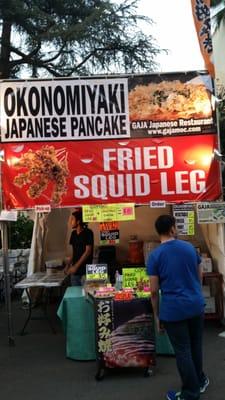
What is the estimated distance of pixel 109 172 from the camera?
22.4 ft

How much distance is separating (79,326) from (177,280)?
2004mm

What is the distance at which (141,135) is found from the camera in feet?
22.4

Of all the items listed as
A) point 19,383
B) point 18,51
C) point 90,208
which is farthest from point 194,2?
point 18,51

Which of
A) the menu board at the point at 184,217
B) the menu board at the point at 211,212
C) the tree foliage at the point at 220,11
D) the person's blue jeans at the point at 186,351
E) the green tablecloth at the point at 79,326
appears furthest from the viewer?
the tree foliage at the point at 220,11

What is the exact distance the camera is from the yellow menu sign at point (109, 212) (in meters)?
6.81

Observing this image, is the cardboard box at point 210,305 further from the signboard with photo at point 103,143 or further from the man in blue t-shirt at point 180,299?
the man in blue t-shirt at point 180,299

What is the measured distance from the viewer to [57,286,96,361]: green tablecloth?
6.15m

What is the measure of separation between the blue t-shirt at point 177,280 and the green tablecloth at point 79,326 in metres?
1.73

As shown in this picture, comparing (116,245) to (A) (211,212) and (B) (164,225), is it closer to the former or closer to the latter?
(A) (211,212)

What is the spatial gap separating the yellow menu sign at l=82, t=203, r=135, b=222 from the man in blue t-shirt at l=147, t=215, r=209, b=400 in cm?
214

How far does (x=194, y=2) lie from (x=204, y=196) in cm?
242

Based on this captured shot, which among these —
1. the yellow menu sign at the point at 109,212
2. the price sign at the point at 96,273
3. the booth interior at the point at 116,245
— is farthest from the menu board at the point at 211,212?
the price sign at the point at 96,273

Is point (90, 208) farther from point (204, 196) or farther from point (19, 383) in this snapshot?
point (19, 383)

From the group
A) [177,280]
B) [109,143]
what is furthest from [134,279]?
[109,143]
